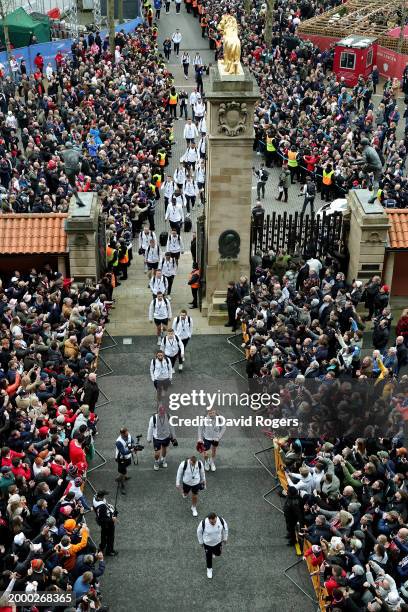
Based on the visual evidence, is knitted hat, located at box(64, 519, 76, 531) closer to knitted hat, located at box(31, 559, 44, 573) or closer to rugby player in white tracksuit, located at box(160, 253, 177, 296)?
knitted hat, located at box(31, 559, 44, 573)

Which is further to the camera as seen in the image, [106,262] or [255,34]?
[255,34]

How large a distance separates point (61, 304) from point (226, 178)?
5.36 meters

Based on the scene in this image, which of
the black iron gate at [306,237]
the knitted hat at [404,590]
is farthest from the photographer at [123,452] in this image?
the black iron gate at [306,237]

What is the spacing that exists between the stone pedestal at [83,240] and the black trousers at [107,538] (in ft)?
32.6

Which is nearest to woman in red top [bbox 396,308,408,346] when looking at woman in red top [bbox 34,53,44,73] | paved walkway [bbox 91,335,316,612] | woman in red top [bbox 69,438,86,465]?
paved walkway [bbox 91,335,316,612]

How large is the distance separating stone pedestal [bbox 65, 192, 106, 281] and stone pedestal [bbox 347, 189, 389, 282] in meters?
6.93

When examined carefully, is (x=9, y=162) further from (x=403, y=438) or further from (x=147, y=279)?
(x=403, y=438)

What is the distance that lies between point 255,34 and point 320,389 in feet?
120

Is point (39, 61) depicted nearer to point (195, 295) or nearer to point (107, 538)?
point (195, 295)

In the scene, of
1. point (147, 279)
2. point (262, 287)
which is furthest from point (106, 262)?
point (262, 287)

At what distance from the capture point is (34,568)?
1727cm

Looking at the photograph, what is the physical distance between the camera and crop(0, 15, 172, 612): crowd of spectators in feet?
59.8

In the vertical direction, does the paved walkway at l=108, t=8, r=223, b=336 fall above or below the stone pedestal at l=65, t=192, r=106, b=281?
below

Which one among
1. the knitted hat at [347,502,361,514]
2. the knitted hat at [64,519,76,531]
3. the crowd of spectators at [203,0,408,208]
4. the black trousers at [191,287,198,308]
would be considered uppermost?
the knitted hat at [347,502,361,514]
